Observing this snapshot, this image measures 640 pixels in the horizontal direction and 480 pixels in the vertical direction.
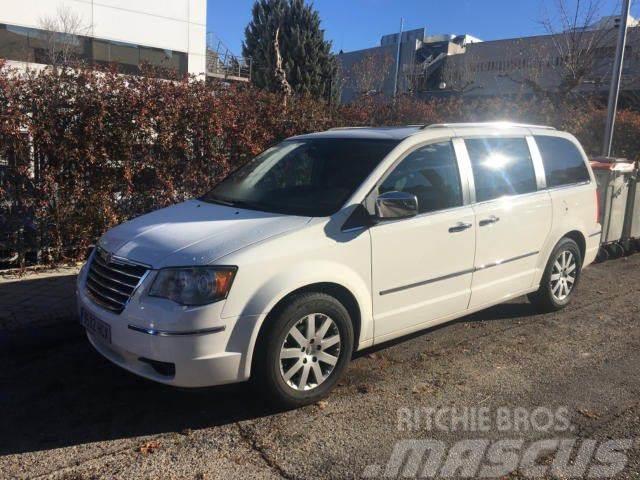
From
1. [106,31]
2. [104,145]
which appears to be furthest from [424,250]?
[106,31]

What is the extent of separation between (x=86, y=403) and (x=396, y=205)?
241cm

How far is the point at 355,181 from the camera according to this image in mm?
4113

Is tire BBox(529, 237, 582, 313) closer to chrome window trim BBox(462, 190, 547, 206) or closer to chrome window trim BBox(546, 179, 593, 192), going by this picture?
chrome window trim BBox(546, 179, 593, 192)

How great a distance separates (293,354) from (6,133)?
14.2ft

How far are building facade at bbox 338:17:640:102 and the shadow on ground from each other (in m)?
17.1

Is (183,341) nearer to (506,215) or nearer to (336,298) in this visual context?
(336,298)

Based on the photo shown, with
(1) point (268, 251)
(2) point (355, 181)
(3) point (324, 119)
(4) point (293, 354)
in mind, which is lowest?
(4) point (293, 354)

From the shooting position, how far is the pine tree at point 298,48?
32.3 m

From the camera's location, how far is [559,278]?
5.75 m

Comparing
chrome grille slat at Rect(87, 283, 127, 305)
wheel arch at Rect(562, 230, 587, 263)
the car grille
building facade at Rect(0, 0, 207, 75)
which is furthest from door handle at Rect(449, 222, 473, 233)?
building facade at Rect(0, 0, 207, 75)

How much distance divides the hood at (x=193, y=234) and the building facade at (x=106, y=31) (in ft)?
68.1

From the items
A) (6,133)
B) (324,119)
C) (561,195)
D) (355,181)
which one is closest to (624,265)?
(561,195)

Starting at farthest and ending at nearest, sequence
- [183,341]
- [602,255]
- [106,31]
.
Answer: [106,31]
[602,255]
[183,341]

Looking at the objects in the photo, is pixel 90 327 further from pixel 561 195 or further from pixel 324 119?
pixel 324 119
